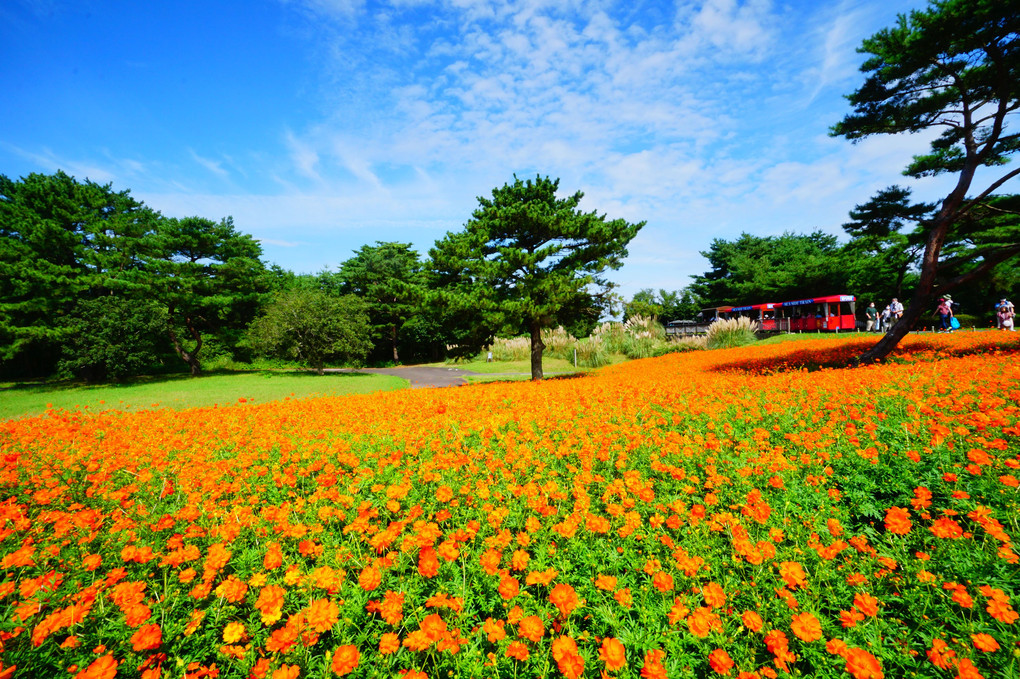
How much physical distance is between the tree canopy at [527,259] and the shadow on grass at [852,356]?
17.8ft

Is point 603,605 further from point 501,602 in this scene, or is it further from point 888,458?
point 888,458

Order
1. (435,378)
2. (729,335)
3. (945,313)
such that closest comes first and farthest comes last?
(945,313) → (435,378) → (729,335)

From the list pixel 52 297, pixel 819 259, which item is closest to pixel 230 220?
pixel 52 297

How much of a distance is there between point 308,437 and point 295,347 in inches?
710

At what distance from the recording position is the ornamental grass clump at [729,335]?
23.7m

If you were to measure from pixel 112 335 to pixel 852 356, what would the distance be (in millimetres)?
30915

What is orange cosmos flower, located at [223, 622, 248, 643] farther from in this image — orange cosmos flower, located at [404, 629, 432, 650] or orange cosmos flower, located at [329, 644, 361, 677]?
orange cosmos flower, located at [404, 629, 432, 650]

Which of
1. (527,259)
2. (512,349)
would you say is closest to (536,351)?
(527,259)

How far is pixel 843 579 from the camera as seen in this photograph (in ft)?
8.21

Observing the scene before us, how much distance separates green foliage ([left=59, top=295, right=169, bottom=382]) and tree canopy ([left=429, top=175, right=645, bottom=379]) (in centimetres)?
1775

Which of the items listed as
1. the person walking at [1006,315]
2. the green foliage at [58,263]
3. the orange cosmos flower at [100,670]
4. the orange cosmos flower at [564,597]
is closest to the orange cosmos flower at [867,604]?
the orange cosmos flower at [564,597]

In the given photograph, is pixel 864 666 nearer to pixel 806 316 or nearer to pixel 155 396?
pixel 155 396

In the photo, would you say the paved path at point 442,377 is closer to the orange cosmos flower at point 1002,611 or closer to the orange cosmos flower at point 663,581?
the orange cosmos flower at point 663,581

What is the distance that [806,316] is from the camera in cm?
2842
